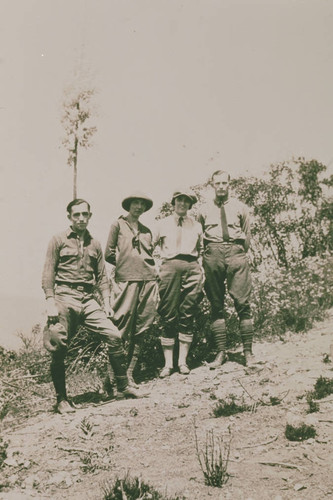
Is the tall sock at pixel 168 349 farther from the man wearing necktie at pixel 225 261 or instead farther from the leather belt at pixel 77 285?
the leather belt at pixel 77 285

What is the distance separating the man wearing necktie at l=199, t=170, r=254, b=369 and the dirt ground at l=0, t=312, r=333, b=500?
409 millimetres

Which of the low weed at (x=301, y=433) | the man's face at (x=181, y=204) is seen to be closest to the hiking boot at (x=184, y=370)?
the man's face at (x=181, y=204)

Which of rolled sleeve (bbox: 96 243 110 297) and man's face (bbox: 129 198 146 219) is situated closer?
rolled sleeve (bbox: 96 243 110 297)

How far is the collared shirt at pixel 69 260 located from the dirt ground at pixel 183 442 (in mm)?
1239

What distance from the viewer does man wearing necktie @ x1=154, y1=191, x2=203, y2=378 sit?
18.3 feet

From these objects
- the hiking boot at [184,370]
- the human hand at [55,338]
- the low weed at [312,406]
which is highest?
the human hand at [55,338]

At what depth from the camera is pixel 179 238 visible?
565 centimetres

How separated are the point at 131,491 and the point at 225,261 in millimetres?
3090

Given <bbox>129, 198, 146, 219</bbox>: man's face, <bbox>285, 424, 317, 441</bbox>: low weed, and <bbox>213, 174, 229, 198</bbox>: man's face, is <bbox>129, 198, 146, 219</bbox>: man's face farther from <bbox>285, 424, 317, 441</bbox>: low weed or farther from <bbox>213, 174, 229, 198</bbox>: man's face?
<bbox>285, 424, 317, 441</bbox>: low weed

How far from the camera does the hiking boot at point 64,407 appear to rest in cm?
473

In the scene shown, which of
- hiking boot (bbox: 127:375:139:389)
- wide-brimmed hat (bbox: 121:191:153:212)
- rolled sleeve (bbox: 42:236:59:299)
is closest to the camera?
rolled sleeve (bbox: 42:236:59:299)

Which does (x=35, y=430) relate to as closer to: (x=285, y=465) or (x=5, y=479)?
(x=5, y=479)

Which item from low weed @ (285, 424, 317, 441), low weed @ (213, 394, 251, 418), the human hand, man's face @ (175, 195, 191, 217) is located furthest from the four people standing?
low weed @ (285, 424, 317, 441)

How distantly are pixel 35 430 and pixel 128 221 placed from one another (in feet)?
7.64
